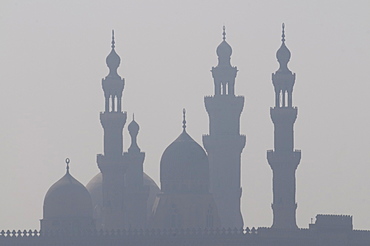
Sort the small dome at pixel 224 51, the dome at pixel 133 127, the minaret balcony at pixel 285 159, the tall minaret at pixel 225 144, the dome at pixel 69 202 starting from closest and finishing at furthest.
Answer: the dome at pixel 69 202 < the minaret balcony at pixel 285 159 < the tall minaret at pixel 225 144 < the dome at pixel 133 127 < the small dome at pixel 224 51

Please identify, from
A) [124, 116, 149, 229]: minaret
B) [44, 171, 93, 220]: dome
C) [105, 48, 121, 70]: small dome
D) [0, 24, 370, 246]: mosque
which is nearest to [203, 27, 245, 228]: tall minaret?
[0, 24, 370, 246]: mosque

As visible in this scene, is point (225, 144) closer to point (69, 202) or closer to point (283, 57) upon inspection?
point (283, 57)

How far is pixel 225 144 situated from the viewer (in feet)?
377

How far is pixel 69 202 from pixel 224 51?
15380 mm

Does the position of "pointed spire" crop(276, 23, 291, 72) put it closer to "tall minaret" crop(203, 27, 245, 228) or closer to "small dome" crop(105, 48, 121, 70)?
"tall minaret" crop(203, 27, 245, 228)

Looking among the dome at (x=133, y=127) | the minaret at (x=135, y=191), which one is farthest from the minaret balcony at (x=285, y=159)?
the dome at (x=133, y=127)

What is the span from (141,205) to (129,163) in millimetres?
2456

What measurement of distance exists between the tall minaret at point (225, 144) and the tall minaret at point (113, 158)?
22.3ft

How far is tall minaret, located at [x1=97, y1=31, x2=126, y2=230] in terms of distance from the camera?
108750 mm

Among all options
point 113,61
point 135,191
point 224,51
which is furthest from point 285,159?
point 113,61

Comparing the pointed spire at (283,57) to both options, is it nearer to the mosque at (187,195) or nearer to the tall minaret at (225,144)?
the mosque at (187,195)

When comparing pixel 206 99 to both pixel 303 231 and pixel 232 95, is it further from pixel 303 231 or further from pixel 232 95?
pixel 303 231

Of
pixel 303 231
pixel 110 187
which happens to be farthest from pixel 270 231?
pixel 110 187

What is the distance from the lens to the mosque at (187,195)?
105 m
